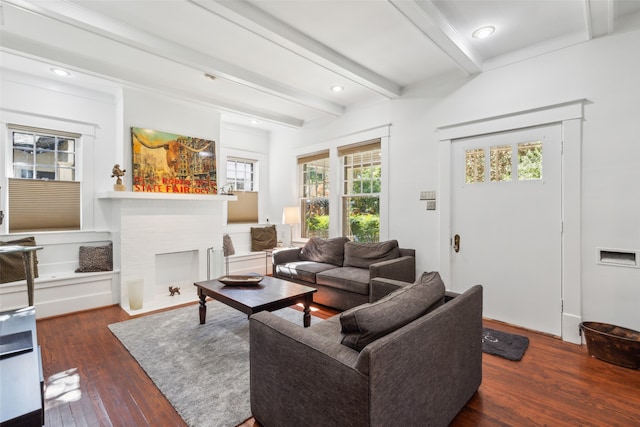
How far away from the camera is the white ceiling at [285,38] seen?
245 cm

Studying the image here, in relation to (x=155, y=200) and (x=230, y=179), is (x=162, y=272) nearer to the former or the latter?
(x=155, y=200)

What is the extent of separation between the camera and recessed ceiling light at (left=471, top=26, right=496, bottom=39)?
278 cm

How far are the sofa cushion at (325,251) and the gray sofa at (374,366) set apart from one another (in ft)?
7.91

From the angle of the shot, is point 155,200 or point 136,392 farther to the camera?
point 155,200

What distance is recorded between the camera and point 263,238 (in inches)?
226

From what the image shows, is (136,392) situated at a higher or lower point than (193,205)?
lower

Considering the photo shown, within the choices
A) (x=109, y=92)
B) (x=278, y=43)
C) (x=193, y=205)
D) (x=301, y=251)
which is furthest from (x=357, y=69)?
(x=109, y=92)

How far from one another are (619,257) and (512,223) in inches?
33.7

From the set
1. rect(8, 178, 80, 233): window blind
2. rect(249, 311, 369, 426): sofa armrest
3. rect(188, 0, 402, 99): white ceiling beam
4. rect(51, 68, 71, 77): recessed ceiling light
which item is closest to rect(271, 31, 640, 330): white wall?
rect(188, 0, 402, 99): white ceiling beam

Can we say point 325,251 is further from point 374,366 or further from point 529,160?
point 374,366

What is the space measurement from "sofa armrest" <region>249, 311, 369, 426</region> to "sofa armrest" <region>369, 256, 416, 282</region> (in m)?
1.78

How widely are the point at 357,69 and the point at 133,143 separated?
3.09 metres

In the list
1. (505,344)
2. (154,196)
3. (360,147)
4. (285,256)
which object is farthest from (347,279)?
(154,196)

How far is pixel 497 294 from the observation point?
333cm
